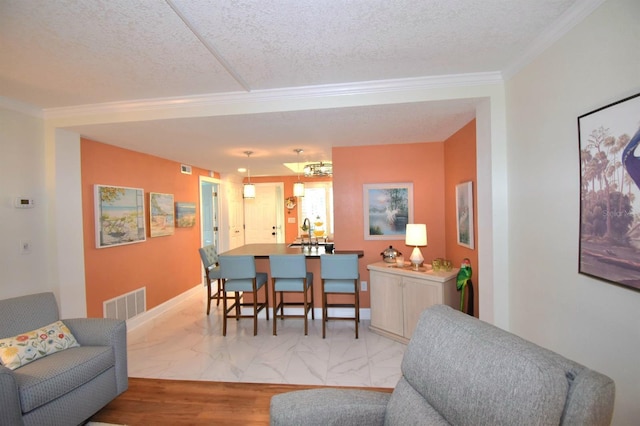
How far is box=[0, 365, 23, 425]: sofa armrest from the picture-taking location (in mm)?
1552

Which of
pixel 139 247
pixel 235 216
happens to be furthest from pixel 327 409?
pixel 235 216

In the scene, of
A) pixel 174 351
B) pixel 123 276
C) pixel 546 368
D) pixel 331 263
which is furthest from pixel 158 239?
pixel 546 368

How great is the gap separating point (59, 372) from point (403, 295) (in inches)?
117

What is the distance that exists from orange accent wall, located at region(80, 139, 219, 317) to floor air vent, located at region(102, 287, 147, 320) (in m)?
0.06

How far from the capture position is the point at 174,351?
125 inches

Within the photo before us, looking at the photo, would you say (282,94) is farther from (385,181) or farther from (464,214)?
(464,214)

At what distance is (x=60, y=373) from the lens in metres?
1.85

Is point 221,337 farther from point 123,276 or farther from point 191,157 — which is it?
point 191,157

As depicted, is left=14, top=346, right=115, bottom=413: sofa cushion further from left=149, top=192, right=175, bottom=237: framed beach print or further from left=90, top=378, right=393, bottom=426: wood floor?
left=149, top=192, right=175, bottom=237: framed beach print

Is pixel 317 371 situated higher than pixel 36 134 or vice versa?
pixel 36 134

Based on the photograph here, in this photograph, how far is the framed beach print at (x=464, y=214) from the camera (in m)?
2.95

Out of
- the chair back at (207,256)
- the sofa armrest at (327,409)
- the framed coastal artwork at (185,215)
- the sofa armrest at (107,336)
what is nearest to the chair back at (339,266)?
the chair back at (207,256)

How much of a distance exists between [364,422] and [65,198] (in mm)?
3402

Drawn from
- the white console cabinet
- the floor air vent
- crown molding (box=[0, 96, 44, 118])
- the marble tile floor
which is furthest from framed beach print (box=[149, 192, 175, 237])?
the white console cabinet
